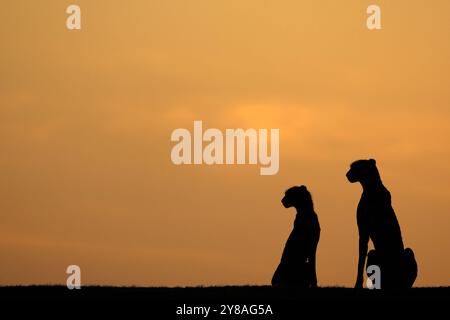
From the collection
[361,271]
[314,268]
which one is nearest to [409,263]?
[361,271]

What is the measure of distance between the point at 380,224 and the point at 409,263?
1073 millimetres

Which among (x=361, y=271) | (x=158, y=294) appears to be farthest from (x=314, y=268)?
(x=158, y=294)

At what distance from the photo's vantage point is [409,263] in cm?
2233

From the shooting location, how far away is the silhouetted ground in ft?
58.3
